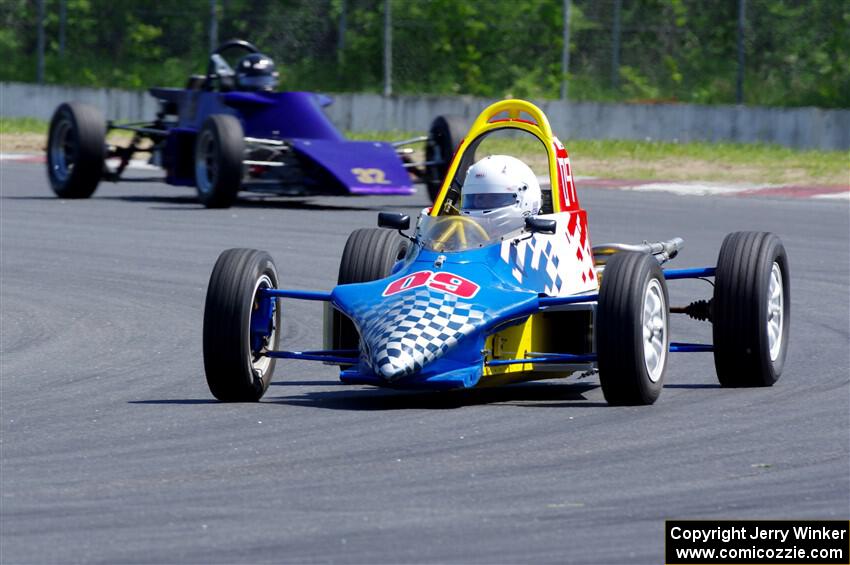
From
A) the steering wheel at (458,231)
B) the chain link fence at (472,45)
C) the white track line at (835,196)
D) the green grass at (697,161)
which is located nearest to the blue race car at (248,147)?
the white track line at (835,196)

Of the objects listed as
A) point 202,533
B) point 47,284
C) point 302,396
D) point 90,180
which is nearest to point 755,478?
point 202,533

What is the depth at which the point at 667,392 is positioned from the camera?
30.4 ft

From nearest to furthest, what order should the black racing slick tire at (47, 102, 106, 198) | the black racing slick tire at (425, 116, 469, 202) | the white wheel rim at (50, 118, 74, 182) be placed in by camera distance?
1. the black racing slick tire at (425, 116, 469, 202)
2. the black racing slick tire at (47, 102, 106, 198)
3. the white wheel rim at (50, 118, 74, 182)

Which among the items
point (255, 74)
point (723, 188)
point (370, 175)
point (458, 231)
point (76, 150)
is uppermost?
point (255, 74)

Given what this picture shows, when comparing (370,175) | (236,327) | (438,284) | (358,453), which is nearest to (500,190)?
(438,284)

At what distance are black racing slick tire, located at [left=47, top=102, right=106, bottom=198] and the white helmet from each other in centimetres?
1114

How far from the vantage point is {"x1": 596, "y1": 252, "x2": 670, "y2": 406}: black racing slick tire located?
8398 millimetres

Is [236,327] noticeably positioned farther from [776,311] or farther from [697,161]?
[697,161]

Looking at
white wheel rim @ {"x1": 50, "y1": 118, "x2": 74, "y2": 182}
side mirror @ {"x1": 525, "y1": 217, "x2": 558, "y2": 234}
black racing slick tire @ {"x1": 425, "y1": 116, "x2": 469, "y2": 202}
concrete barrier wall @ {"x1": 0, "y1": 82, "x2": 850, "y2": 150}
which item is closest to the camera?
side mirror @ {"x1": 525, "y1": 217, "x2": 558, "y2": 234}

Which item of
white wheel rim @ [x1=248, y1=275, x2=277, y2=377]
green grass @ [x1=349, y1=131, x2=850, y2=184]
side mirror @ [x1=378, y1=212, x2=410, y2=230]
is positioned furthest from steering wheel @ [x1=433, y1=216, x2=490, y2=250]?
green grass @ [x1=349, y1=131, x2=850, y2=184]

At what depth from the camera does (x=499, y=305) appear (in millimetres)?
8711

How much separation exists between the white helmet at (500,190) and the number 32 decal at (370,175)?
905cm

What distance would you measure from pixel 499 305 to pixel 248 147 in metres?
11.3

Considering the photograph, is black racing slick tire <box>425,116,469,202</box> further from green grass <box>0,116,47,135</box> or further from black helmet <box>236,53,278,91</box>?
green grass <box>0,116,47,135</box>
